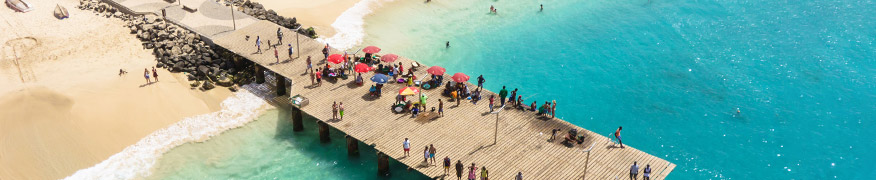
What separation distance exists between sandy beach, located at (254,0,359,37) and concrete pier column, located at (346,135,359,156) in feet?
66.4

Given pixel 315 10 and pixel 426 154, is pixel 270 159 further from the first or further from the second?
pixel 315 10

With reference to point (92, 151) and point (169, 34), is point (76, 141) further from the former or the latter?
point (169, 34)

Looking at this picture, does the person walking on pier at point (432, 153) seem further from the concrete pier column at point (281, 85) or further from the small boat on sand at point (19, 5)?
the small boat on sand at point (19, 5)

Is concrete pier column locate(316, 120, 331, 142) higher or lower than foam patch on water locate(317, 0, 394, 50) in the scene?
lower

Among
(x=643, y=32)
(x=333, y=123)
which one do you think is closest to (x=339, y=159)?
(x=333, y=123)

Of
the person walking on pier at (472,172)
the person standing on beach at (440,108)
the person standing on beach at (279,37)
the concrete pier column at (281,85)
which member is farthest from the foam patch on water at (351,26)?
the person walking on pier at (472,172)

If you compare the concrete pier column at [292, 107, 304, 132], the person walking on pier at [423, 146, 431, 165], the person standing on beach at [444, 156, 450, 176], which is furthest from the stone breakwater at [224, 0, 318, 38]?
the person standing on beach at [444, 156, 450, 176]

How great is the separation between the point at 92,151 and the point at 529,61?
111 ft

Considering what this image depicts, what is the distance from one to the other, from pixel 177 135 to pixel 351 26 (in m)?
22.9

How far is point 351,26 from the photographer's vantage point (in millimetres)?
62000

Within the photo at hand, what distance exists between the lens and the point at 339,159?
136ft

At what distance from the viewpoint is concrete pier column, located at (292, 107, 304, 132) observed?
43.3 meters

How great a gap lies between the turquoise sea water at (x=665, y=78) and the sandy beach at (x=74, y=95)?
442 centimetres

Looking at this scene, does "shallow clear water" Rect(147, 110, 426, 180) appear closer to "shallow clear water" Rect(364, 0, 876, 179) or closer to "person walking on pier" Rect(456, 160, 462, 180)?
"person walking on pier" Rect(456, 160, 462, 180)
